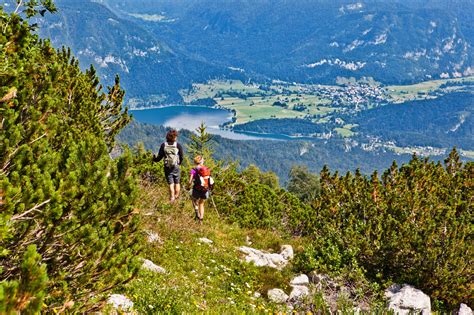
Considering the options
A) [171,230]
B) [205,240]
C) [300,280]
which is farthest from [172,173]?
[300,280]

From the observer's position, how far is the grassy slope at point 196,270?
7.75 meters

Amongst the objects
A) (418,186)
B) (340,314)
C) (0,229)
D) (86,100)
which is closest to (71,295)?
(0,229)

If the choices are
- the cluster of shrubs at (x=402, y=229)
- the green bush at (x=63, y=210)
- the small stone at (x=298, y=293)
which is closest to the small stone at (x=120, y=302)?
the green bush at (x=63, y=210)

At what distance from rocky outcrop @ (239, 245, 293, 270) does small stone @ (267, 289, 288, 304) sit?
1406 millimetres

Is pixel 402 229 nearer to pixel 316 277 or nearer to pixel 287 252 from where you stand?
pixel 316 277

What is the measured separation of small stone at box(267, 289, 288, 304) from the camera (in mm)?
10336

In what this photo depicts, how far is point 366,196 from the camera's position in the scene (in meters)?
13.3

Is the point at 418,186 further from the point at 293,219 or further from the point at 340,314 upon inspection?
the point at 340,314

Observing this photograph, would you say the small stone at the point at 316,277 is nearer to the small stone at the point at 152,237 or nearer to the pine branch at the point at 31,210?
the small stone at the point at 152,237

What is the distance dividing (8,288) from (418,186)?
13.2 m

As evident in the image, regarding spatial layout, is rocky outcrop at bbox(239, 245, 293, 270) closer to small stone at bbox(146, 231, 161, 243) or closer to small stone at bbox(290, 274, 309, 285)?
small stone at bbox(290, 274, 309, 285)

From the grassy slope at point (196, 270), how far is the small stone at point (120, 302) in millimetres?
148

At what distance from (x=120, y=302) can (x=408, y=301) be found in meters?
6.42

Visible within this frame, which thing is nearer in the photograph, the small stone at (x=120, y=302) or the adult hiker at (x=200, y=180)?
the small stone at (x=120, y=302)
